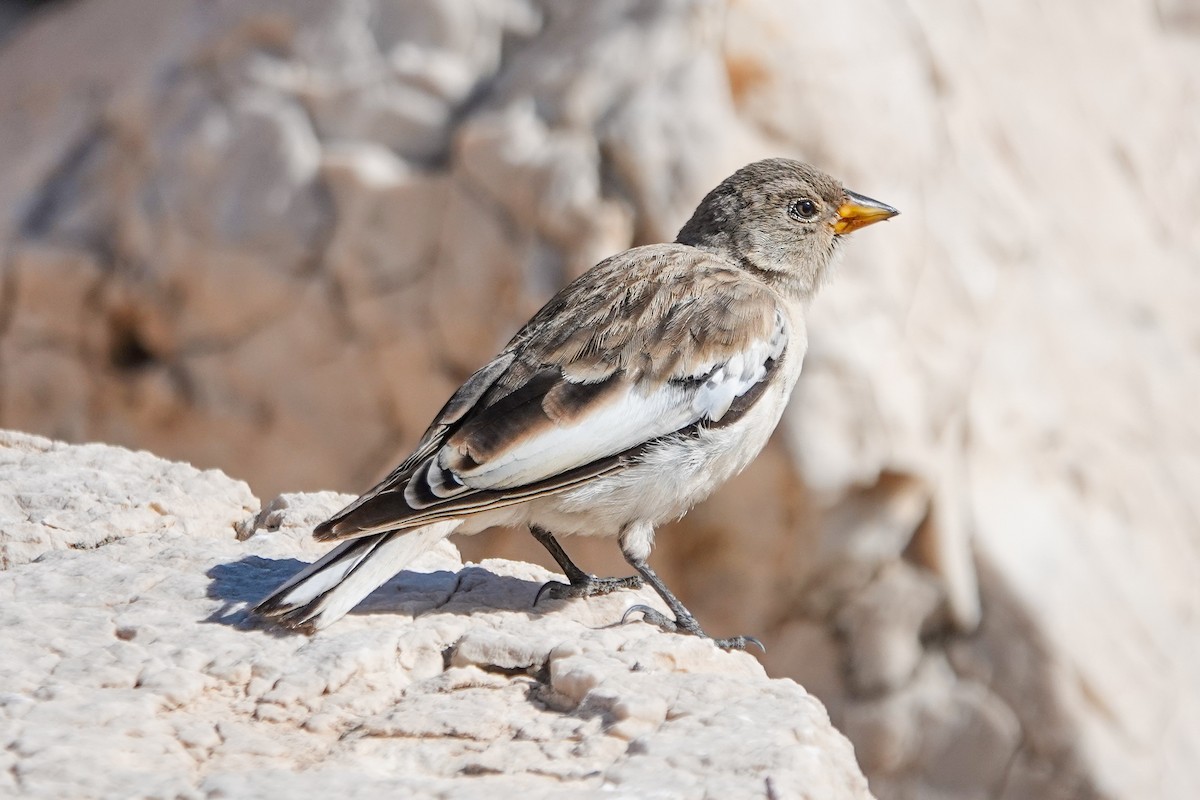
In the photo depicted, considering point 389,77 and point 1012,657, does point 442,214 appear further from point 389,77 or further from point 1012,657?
point 1012,657

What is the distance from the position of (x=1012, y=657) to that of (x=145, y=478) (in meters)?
3.46

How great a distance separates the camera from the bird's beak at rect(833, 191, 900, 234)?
15.4 feet

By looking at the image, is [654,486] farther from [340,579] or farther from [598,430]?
[340,579]

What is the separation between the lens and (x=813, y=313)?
5.85 meters

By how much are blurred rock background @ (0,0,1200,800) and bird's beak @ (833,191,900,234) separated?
1149 mm

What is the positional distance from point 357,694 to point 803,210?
2.27 m

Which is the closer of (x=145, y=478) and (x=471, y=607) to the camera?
(x=471, y=607)

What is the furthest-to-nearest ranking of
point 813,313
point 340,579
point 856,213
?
point 813,313, point 856,213, point 340,579

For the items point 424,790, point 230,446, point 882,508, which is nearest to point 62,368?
point 230,446

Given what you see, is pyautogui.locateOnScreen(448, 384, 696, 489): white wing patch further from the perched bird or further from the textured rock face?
the textured rock face

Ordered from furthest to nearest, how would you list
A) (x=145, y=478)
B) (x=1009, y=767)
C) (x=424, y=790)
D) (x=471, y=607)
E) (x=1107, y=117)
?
(x=1107, y=117) → (x=1009, y=767) → (x=145, y=478) → (x=471, y=607) → (x=424, y=790)

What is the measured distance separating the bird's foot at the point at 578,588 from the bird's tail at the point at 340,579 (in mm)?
462

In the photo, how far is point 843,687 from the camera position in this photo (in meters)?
6.00

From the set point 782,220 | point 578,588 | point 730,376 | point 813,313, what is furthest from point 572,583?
point 813,313
